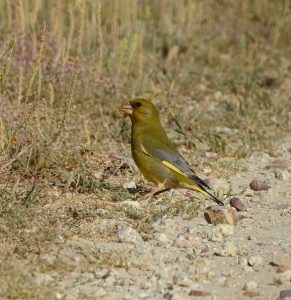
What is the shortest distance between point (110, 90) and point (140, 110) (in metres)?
1.69

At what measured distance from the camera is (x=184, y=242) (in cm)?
538

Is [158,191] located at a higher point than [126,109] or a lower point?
lower

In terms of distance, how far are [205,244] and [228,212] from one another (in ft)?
1.67

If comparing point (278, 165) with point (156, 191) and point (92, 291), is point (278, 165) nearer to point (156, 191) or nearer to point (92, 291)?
point (156, 191)

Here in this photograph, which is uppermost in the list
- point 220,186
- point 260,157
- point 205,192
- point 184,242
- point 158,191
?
point 184,242

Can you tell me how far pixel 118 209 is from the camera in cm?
598

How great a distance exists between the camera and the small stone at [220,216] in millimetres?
5820

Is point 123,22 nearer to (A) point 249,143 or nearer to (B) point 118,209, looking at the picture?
(A) point 249,143

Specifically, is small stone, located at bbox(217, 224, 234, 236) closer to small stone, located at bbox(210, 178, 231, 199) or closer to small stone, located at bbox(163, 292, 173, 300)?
small stone, located at bbox(210, 178, 231, 199)

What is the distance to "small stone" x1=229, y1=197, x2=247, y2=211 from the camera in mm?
6184

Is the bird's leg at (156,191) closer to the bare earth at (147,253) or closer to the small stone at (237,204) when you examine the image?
the bare earth at (147,253)

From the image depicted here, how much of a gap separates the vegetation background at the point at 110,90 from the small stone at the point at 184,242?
1.62ft

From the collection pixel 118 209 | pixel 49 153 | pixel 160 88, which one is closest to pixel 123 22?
pixel 160 88

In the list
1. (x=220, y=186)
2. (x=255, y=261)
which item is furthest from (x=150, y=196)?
(x=255, y=261)
